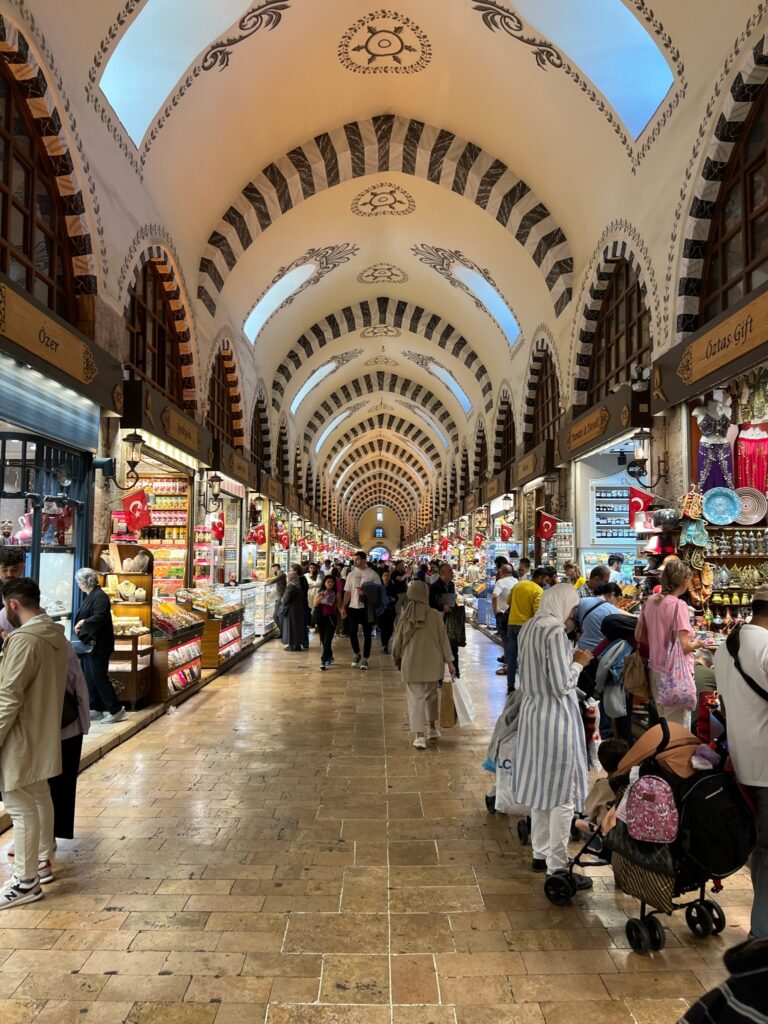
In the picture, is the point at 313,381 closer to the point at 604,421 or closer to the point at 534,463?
the point at 534,463

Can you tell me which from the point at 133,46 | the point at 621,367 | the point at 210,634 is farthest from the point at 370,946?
the point at 133,46

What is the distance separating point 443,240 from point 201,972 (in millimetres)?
11985

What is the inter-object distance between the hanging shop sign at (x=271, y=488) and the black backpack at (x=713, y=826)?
12660 millimetres

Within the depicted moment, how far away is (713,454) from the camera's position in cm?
607

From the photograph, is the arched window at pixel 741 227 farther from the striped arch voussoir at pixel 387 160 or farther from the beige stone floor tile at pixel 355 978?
the beige stone floor tile at pixel 355 978

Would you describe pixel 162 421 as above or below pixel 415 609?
above

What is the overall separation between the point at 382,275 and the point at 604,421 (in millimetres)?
8396

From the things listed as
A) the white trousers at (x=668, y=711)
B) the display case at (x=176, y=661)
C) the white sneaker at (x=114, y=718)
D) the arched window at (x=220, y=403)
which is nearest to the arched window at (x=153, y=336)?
the arched window at (x=220, y=403)

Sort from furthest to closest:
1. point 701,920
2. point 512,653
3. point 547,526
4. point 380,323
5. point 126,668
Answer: point 380,323, point 547,526, point 512,653, point 126,668, point 701,920

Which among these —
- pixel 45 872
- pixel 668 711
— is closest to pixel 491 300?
pixel 668 711

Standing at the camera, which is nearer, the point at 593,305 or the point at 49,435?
the point at 49,435

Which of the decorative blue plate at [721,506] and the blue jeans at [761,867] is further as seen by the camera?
the decorative blue plate at [721,506]

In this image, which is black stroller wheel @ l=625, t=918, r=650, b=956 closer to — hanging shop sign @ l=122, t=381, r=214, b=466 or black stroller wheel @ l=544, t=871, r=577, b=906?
black stroller wheel @ l=544, t=871, r=577, b=906

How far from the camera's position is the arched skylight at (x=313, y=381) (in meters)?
19.3
